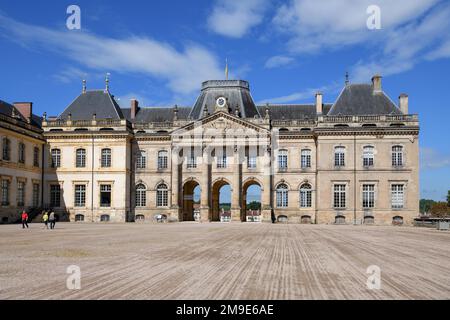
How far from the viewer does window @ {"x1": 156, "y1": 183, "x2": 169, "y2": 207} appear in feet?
168

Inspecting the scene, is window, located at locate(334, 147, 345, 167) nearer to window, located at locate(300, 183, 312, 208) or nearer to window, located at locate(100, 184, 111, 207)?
window, located at locate(300, 183, 312, 208)

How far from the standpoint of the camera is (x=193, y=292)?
30.1 ft

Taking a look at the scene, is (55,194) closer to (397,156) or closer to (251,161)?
(251,161)

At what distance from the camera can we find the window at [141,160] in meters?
51.6

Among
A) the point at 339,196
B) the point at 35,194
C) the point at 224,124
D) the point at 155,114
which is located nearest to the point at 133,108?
the point at 155,114

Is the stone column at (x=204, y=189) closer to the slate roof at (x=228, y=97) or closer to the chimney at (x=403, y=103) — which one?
the slate roof at (x=228, y=97)

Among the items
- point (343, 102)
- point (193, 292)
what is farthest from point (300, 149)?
point (193, 292)

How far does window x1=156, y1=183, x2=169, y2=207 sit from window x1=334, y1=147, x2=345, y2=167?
1728 cm

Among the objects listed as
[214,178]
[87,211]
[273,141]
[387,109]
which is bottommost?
[87,211]

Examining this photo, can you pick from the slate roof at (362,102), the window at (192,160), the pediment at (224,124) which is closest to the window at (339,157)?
the slate roof at (362,102)

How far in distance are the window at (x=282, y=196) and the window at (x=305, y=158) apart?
9.26 feet
